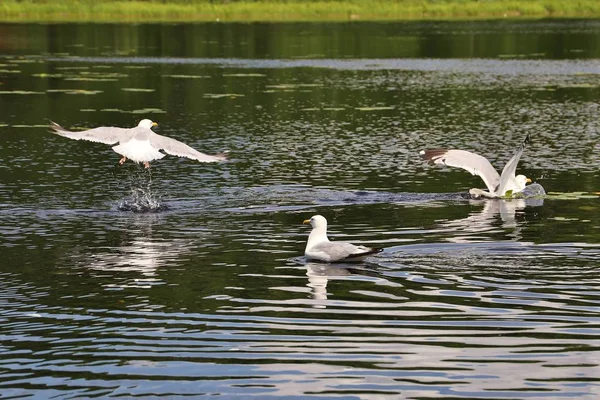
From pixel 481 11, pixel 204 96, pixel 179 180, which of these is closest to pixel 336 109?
pixel 204 96

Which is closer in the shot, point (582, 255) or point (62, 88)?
point (582, 255)

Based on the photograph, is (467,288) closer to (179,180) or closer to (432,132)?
(179,180)

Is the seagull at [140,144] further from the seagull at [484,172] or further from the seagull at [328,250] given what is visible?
the seagull at [484,172]

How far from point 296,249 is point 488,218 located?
4.22m

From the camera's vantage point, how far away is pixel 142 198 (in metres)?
21.8

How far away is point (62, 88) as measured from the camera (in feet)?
145

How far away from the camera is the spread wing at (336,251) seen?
15.7 meters

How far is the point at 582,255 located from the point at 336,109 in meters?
21.8

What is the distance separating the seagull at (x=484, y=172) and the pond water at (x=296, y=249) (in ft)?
1.04

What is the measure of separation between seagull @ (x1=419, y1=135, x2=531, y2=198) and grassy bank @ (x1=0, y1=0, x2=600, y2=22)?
70.3 meters

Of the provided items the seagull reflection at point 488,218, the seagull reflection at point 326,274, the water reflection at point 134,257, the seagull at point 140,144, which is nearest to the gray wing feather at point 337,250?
the seagull reflection at point 326,274

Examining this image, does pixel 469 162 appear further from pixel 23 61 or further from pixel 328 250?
pixel 23 61

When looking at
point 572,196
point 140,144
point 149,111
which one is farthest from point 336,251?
point 149,111

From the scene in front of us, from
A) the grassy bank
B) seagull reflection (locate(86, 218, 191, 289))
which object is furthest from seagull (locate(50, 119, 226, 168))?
the grassy bank
